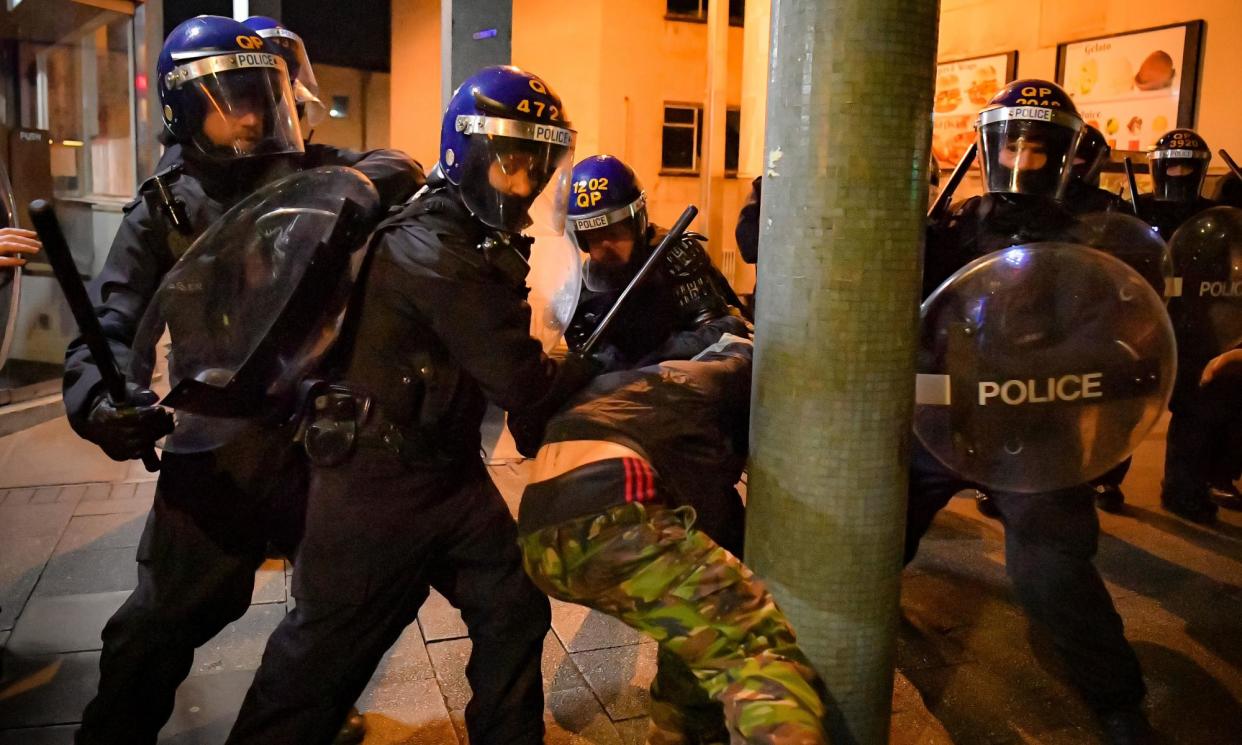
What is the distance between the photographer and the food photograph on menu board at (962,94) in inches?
348

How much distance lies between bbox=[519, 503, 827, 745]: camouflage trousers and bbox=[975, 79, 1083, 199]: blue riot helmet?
6.61 feet

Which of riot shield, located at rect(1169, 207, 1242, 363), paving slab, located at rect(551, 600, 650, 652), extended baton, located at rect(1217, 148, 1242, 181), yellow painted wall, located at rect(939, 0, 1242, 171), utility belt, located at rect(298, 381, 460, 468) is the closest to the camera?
utility belt, located at rect(298, 381, 460, 468)

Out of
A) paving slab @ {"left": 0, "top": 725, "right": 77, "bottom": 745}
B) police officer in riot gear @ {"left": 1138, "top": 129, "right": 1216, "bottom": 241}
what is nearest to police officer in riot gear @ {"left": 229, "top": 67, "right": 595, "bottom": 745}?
paving slab @ {"left": 0, "top": 725, "right": 77, "bottom": 745}

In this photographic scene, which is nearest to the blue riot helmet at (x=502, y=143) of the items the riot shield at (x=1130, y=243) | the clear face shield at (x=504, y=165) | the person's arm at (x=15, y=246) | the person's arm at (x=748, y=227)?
the clear face shield at (x=504, y=165)

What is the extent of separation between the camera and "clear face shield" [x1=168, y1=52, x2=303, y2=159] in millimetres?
2842

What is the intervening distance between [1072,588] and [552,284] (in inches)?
71.8

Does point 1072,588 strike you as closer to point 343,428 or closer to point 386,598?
point 386,598

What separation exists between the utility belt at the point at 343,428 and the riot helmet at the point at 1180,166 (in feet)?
15.7

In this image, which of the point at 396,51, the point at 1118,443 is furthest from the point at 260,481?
the point at 396,51

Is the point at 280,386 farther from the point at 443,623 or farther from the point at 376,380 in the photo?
the point at 443,623

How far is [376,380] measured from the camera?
94.3 inches

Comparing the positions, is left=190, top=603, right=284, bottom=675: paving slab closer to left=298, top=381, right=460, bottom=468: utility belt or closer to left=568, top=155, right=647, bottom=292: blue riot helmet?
left=298, top=381, right=460, bottom=468: utility belt

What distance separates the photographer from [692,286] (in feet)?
11.5

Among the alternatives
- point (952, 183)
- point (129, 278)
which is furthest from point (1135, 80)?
point (129, 278)
